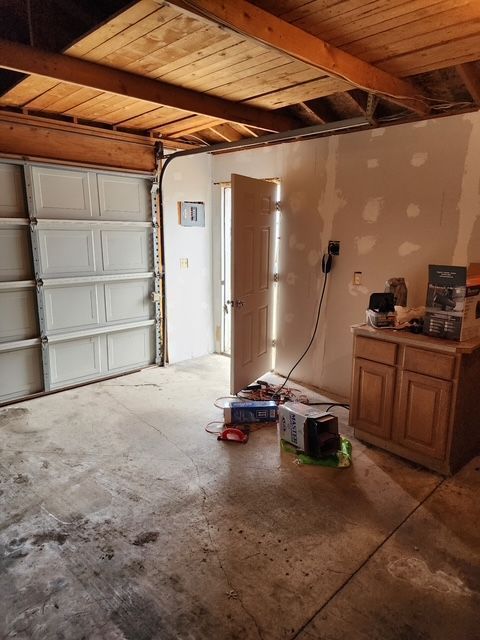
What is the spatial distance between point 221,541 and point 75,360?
2.75m

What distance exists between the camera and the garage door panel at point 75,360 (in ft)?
13.6

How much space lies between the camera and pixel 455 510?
2.48m

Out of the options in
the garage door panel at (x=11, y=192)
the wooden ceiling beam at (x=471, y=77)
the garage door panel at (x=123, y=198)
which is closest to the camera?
the wooden ceiling beam at (x=471, y=77)

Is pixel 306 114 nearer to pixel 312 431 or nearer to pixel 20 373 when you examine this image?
pixel 312 431

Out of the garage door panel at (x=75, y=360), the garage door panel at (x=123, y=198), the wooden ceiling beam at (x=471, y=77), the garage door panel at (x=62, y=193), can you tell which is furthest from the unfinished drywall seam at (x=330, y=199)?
the garage door panel at (x=75, y=360)

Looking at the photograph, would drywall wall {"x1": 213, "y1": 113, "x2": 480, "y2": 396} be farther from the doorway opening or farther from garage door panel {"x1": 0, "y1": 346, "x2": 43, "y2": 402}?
garage door panel {"x1": 0, "y1": 346, "x2": 43, "y2": 402}

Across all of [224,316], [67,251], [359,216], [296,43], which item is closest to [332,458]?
[359,216]

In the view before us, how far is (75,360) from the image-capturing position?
430cm

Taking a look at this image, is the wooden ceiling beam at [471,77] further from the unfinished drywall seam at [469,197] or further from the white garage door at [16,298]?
the white garage door at [16,298]

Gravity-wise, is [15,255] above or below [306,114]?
below

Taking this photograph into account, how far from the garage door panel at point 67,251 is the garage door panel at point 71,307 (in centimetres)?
17

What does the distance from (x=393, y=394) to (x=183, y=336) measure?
289 cm

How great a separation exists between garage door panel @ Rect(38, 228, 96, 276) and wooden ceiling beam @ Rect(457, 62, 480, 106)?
11.1ft

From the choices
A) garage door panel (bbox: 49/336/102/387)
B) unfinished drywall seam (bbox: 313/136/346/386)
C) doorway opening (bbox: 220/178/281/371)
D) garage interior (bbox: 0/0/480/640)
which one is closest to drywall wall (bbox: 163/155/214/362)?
garage interior (bbox: 0/0/480/640)
